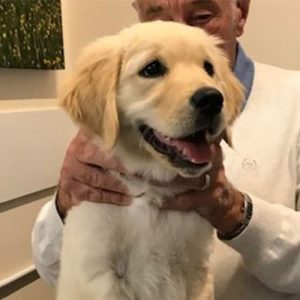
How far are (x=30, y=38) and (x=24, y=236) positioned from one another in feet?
2.08

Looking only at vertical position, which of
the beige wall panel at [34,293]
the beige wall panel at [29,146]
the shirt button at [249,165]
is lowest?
the beige wall panel at [34,293]

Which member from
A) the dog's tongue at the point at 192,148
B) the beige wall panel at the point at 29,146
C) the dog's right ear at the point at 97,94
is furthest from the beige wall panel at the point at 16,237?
the dog's tongue at the point at 192,148

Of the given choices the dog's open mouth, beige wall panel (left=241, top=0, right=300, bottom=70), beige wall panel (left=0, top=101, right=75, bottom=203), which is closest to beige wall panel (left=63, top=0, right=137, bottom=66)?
beige wall panel (left=0, top=101, right=75, bottom=203)

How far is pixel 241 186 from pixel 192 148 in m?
0.36

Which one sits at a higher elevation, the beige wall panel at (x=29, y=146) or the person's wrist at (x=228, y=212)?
the person's wrist at (x=228, y=212)

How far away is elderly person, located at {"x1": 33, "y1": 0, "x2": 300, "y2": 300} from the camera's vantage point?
0.94m

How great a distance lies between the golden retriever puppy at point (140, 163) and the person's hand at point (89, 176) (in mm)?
14

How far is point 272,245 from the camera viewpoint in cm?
104

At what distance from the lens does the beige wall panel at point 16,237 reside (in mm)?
1707

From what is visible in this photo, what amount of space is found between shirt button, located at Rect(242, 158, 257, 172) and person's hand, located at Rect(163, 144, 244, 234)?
0.21 m

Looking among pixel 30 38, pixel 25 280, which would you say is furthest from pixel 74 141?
pixel 25 280

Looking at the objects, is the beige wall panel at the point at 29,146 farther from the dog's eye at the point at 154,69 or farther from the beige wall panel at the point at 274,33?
the dog's eye at the point at 154,69

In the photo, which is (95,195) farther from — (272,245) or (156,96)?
(272,245)

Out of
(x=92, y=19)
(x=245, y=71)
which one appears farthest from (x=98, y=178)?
(x=92, y=19)
